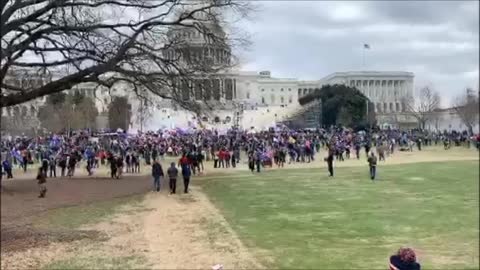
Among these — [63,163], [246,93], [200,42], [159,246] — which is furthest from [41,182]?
[246,93]

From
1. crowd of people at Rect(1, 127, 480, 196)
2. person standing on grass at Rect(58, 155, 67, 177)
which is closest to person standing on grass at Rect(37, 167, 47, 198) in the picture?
crowd of people at Rect(1, 127, 480, 196)

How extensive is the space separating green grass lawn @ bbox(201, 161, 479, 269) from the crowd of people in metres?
12.8

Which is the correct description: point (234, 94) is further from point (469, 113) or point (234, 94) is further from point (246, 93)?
point (246, 93)

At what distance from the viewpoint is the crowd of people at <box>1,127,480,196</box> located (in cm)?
4625

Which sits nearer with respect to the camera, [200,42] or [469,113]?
[200,42]

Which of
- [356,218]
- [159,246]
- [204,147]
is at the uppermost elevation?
[204,147]

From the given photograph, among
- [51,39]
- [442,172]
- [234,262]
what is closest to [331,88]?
[442,172]

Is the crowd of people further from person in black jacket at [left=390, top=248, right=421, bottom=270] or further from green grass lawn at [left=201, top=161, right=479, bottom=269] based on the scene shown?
person in black jacket at [left=390, top=248, right=421, bottom=270]

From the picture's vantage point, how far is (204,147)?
58938 millimetres

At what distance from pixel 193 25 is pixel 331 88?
36.9 m

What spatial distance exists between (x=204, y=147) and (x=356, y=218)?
129 feet

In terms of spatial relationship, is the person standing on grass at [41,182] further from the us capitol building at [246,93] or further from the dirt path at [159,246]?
the us capitol building at [246,93]

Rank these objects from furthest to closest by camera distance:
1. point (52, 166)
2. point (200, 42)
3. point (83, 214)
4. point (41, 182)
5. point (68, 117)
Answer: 1. point (68, 117)
2. point (52, 166)
3. point (200, 42)
4. point (41, 182)
5. point (83, 214)

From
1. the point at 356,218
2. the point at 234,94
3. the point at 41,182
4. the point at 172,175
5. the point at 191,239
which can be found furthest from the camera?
the point at 234,94
